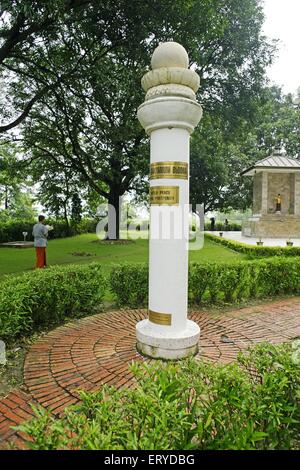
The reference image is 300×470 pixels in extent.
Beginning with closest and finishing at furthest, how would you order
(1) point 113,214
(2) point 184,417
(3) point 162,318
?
1. (2) point 184,417
2. (3) point 162,318
3. (1) point 113,214

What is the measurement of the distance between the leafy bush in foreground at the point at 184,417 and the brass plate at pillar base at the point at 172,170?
2.25 meters

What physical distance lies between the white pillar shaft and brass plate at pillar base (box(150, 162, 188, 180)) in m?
0.04

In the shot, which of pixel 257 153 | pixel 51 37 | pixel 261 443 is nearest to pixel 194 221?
pixel 257 153

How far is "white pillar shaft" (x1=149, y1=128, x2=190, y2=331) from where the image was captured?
12.5 feet

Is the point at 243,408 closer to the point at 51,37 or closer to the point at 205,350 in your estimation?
the point at 205,350

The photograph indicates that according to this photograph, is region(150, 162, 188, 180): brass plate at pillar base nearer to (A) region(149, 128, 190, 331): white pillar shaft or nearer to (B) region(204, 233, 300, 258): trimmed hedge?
(A) region(149, 128, 190, 331): white pillar shaft

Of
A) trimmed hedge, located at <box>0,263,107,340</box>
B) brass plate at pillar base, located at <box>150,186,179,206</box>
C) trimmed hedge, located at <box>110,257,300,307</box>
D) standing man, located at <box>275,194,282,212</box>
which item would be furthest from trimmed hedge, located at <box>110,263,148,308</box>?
standing man, located at <box>275,194,282,212</box>

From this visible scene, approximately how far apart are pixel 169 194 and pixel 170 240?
563mm

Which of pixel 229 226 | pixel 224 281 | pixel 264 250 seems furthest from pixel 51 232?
pixel 229 226

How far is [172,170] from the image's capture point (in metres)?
3.81

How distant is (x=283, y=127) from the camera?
3375 centimetres

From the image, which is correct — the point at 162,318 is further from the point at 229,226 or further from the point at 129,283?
the point at 229,226

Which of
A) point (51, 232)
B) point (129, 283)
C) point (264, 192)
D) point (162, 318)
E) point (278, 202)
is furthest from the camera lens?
point (51, 232)

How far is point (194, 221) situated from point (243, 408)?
97.8 ft
